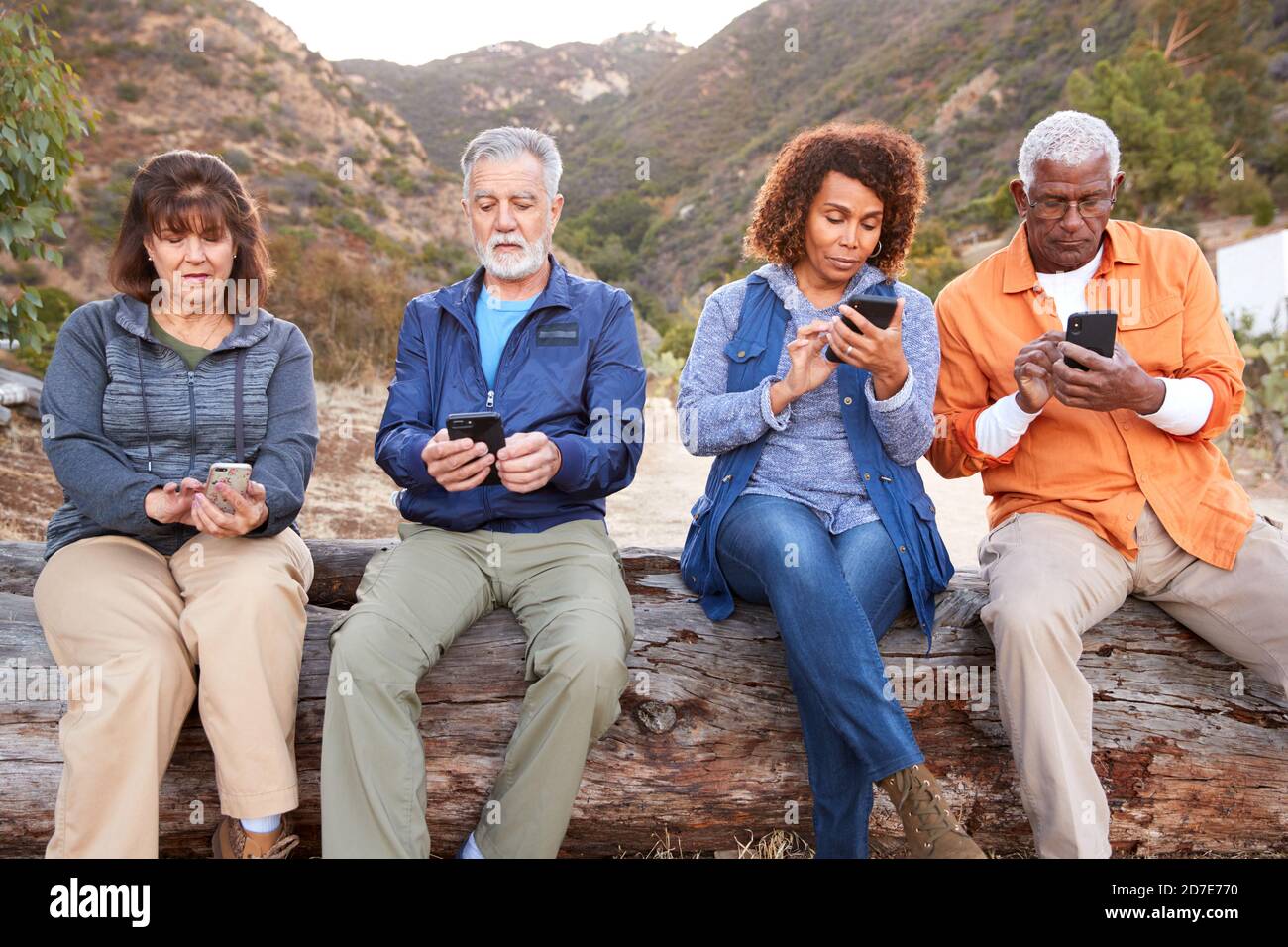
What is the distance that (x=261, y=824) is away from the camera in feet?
7.72

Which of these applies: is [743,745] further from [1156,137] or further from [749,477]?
[1156,137]

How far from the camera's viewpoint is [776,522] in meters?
2.66

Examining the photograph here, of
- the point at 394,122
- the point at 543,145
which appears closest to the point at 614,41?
the point at 394,122

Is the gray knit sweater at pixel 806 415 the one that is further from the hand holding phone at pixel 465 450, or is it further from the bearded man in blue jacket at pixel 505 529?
the hand holding phone at pixel 465 450

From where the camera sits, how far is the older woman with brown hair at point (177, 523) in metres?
2.27

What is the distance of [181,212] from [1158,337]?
110 inches

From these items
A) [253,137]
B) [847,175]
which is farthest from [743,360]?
[253,137]

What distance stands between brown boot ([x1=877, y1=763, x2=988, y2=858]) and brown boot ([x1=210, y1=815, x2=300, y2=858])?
1.45 meters

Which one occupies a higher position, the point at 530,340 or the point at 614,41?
the point at 614,41

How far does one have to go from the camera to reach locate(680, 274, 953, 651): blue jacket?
276cm

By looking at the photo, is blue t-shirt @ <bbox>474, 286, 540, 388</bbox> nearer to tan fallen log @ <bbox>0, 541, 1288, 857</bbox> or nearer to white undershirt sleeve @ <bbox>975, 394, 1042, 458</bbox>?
tan fallen log @ <bbox>0, 541, 1288, 857</bbox>
